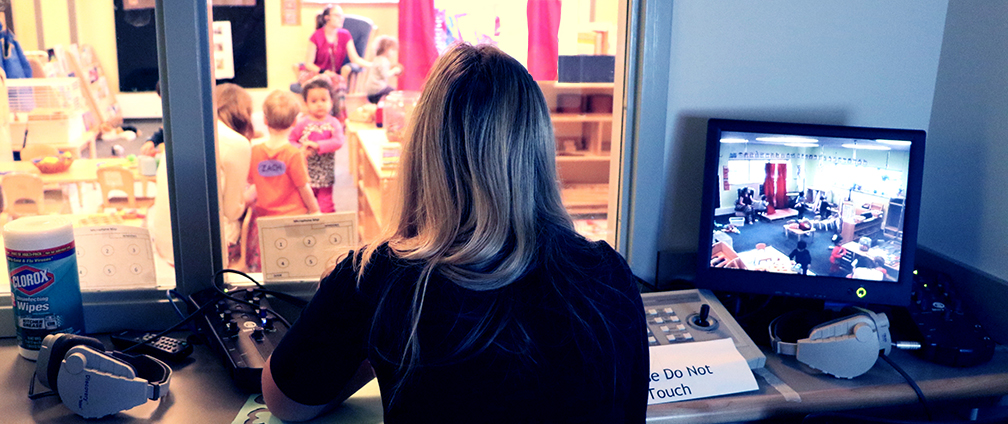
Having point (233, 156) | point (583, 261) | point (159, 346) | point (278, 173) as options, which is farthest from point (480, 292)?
point (278, 173)

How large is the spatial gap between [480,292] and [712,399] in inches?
20.8

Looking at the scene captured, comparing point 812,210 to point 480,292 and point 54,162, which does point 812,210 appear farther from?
point 54,162

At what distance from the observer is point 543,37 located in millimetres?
1819

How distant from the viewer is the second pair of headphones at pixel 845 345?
48.0 inches

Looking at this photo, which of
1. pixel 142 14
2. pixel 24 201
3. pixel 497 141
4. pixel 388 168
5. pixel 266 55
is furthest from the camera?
pixel 388 168

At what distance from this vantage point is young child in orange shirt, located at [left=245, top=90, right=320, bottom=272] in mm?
2029

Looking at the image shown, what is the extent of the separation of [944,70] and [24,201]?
6.79ft

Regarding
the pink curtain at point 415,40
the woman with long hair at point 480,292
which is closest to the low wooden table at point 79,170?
the pink curtain at point 415,40

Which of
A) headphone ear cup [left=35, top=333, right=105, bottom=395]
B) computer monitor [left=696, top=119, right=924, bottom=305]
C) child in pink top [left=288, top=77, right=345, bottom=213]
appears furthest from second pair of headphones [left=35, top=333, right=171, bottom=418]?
child in pink top [left=288, top=77, right=345, bottom=213]

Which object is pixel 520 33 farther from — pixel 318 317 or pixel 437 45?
pixel 318 317

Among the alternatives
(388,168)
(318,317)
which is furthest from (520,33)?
(318,317)

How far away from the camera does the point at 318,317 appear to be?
0.90 metres

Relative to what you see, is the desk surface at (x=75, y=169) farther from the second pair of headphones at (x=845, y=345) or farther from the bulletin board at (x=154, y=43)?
the second pair of headphones at (x=845, y=345)

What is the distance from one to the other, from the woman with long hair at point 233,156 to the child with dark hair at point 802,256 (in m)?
1.18
